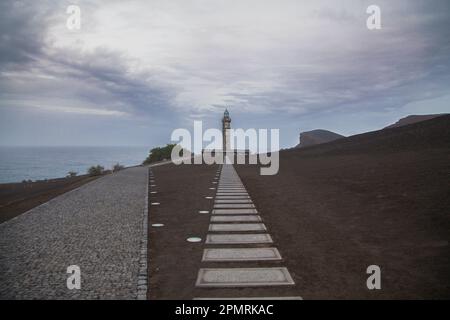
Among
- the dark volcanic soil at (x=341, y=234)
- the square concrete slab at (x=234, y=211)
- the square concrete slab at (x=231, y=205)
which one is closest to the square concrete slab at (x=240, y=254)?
the dark volcanic soil at (x=341, y=234)

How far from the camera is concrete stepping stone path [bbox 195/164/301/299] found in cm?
527

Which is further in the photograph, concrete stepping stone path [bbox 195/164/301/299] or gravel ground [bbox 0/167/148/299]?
concrete stepping stone path [bbox 195/164/301/299]

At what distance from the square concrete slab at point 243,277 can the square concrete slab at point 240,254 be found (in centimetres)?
54

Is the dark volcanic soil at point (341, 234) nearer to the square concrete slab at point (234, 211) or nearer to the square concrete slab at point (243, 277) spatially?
the square concrete slab at point (243, 277)

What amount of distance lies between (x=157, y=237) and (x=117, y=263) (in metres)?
1.86

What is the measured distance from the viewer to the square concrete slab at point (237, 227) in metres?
8.34

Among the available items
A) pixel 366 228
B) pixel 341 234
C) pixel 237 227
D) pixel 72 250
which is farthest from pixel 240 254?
pixel 366 228

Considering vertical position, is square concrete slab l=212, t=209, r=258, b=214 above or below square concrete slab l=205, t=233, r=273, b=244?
above

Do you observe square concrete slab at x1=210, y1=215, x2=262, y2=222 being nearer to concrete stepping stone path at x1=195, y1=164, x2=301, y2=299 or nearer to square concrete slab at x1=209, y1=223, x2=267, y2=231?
concrete stepping stone path at x1=195, y1=164, x2=301, y2=299

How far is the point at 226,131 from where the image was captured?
2391 inches

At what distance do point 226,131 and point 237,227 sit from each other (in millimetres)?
52606

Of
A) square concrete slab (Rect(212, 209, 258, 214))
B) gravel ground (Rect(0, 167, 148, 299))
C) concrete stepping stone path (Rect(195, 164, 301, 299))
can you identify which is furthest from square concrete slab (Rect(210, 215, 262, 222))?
gravel ground (Rect(0, 167, 148, 299))

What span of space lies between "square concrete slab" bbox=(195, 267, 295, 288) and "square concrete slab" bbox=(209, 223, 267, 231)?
102 inches
